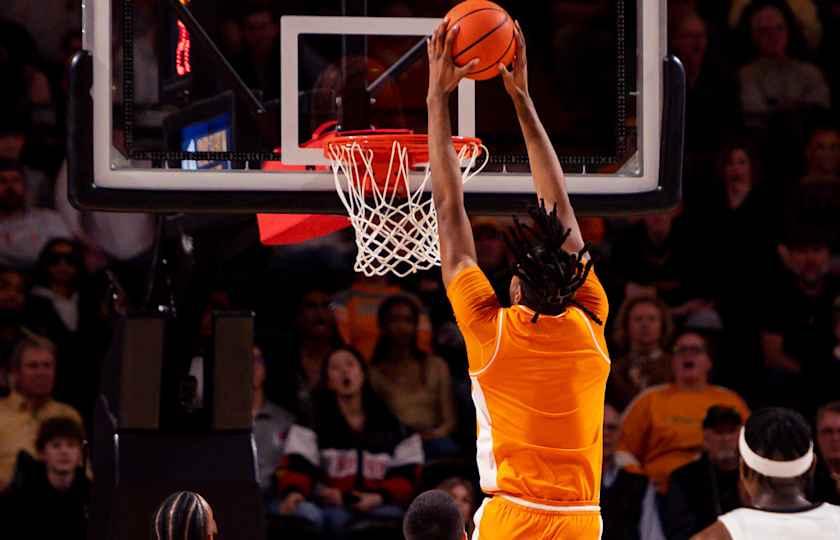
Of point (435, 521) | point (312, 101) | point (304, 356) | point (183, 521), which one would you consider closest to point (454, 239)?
point (435, 521)

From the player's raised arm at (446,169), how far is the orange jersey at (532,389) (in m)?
0.08

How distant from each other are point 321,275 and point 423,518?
4427 mm

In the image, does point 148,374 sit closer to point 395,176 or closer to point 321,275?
point 395,176

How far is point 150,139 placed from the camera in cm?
497

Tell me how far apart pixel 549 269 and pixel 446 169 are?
0.41 meters

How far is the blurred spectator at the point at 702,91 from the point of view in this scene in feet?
29.0

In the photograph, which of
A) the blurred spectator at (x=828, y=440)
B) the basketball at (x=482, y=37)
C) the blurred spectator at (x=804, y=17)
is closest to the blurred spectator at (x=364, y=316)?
the blurred spectator at (x=828, y=440)

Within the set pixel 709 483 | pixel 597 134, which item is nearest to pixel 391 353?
pixel 709 483

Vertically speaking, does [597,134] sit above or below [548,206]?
above

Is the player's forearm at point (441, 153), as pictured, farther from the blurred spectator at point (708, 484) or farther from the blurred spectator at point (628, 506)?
the blurred spectator at point (708, 484)

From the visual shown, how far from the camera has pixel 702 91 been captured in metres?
8.86

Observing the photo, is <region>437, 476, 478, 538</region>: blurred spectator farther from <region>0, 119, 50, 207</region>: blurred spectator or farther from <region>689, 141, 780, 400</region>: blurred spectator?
<region>0, 119, 50, 207</region>: blurred spectator

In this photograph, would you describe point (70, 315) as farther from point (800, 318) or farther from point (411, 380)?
point (800, 318)

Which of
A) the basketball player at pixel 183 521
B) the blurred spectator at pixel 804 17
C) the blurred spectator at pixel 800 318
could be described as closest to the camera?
the basketball player at pixel 183 521
